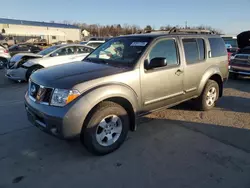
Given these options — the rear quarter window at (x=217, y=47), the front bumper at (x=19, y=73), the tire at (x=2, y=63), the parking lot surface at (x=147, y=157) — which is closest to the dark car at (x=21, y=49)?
the tire at (x=2, y=63)

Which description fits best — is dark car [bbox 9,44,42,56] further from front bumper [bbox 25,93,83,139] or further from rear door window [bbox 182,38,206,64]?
front bumper [bbox 25,93,83,139]

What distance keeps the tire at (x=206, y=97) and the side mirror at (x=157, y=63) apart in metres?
1.84

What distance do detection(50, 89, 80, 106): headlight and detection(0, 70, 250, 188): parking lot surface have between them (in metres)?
0.91

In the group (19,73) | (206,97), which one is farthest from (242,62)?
(19,73)

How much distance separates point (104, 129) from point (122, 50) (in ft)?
5.26

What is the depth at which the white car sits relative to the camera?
8.52 metres

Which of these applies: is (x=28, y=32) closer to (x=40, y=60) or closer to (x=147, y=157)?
(x=40, y=60)

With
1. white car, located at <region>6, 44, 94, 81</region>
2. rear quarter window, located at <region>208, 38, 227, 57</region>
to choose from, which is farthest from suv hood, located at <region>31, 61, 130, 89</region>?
white car, located at <region>6, 44, 94, 81</region>

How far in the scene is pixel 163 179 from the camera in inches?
104

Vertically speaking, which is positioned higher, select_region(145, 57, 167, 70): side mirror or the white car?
the white car

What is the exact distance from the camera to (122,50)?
3.96 meters

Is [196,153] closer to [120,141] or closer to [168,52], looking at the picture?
[120,141]

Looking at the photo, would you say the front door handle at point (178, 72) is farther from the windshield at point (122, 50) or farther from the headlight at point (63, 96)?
the headlight at point (63, 96)

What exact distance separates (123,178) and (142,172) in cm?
28
